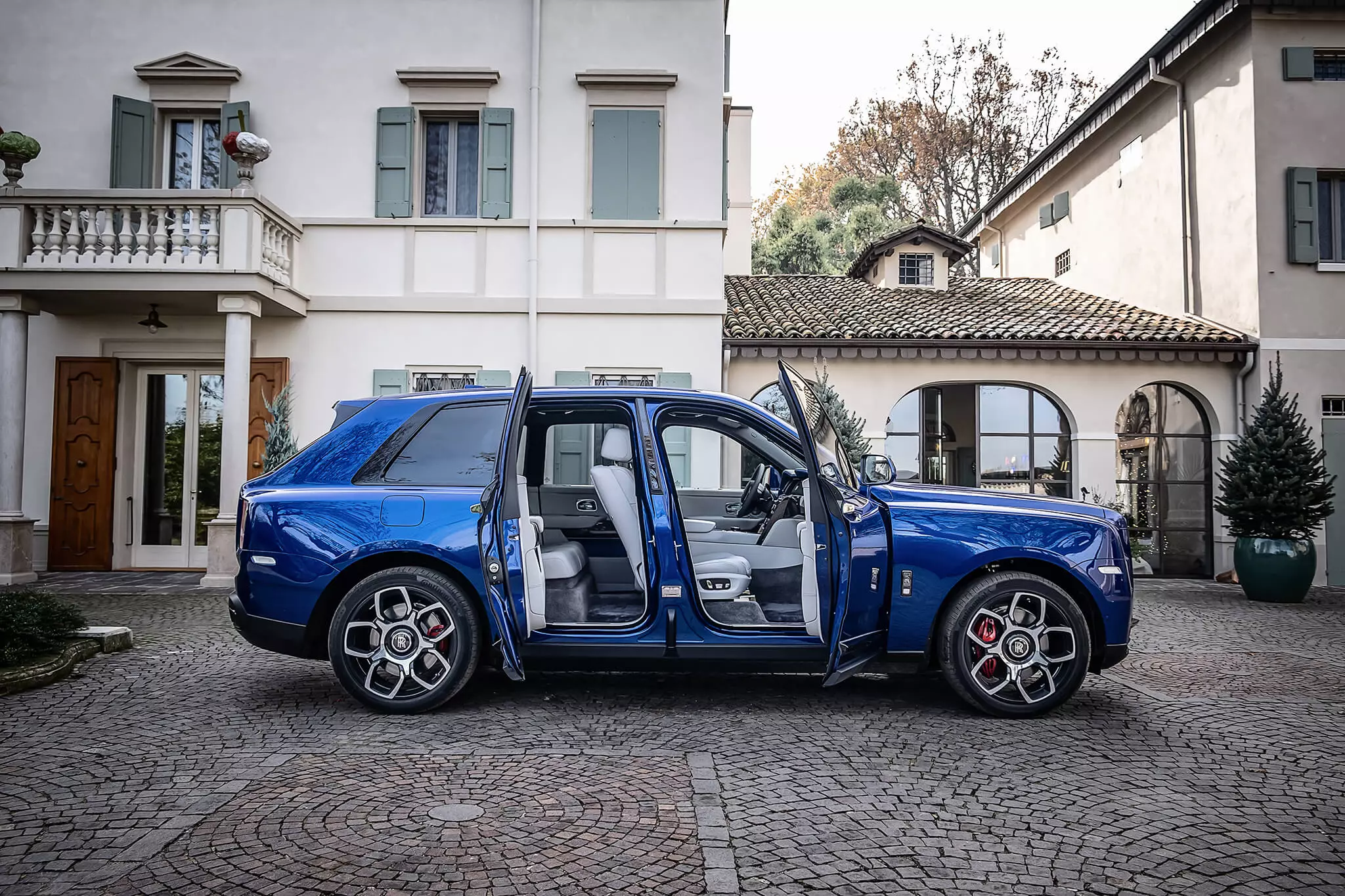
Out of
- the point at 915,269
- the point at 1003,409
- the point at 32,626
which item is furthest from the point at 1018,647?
the point at 915,269

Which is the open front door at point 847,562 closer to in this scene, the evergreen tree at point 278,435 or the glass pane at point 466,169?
the evergreen tree at point 278,435

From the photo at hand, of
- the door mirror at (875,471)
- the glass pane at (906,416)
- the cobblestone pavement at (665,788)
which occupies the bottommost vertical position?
the cobblestone pavement at (665,788)

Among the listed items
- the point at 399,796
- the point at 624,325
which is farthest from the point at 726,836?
the point at 624,325

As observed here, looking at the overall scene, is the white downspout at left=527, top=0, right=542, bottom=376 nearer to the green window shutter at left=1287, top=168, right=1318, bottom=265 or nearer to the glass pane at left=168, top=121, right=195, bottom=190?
the glass pane at left=168, top=121, right=195, bottom=190

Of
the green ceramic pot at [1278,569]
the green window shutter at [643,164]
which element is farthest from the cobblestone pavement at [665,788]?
the green window shutter at [643,164]

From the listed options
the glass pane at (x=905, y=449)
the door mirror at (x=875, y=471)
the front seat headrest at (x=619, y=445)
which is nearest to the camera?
the door mirror at (x=875, y=471)

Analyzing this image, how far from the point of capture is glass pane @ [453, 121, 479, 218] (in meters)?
13.2

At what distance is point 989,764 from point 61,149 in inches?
563

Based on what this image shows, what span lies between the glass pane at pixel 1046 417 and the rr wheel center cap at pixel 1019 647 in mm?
10777

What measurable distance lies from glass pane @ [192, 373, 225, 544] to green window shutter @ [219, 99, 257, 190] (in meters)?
2.72

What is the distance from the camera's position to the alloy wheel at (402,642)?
16.4 ft

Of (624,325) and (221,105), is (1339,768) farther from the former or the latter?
(221,105)

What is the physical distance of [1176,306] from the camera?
1623cm

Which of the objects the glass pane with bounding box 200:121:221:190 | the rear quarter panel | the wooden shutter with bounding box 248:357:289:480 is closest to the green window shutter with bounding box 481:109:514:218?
the wooden shutter with bounding box 248:357:289:480
